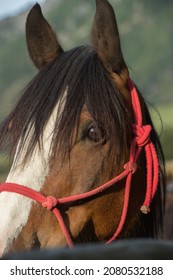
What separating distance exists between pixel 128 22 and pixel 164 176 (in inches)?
1205

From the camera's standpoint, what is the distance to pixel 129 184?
2.26 m

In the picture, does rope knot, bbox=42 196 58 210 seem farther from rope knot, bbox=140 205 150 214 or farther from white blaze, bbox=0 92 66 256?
rope knot, bbox=140 205 150 214

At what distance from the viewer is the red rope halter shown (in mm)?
2027

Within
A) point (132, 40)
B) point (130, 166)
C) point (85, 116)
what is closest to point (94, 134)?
point (85, 116)

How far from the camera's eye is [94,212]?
2186mm

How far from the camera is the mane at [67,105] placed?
84.4 inches

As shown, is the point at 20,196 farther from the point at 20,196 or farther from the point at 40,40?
the point at 40,40

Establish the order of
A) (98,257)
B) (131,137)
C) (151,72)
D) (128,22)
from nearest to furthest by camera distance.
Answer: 1. (98,257)
2. (131,137)
3. (151,72)
4. (128,22)

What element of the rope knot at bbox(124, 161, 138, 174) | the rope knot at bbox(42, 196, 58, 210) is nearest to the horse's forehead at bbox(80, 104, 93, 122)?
the rope knot at bbox(124, 161, 138, 174)

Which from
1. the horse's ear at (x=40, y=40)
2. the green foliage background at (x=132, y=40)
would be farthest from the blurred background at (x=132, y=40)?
the horse's ear at (x=40, y=40)

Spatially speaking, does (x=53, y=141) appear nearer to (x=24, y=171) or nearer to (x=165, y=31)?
(x=24, y=171)

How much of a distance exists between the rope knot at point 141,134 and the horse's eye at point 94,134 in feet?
0.64

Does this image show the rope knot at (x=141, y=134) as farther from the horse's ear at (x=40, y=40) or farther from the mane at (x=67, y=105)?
the horse's ear at (x=40, y=40)

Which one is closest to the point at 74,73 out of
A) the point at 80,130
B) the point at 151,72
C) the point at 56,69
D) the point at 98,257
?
the point at 56,69
